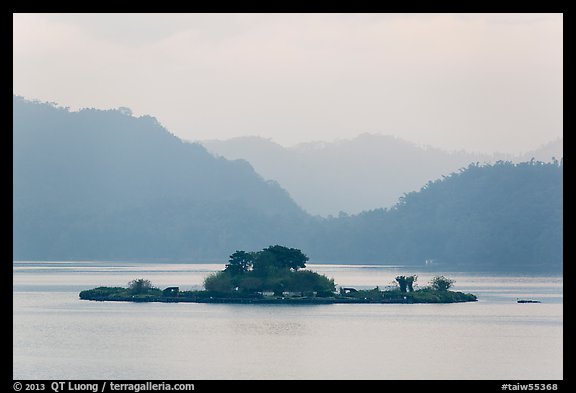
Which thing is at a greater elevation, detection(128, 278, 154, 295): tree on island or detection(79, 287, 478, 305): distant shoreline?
detection(128, 278, 154, 295): tree on island

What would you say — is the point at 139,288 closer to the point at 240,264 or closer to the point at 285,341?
the point at 240,264

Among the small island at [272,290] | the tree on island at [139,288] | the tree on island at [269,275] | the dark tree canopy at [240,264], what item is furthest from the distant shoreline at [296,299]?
the dark tree canopy at [240,264]

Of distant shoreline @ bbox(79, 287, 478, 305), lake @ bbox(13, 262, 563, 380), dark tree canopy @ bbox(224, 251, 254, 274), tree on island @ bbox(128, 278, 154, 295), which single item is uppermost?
dark tree canopy @ bbox(224, 251, 254, 274)

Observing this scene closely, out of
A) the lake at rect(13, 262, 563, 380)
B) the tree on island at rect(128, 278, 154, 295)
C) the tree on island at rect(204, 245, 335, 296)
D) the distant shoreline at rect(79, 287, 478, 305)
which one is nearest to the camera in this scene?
the lake at rect(13, 262, 563, 380)

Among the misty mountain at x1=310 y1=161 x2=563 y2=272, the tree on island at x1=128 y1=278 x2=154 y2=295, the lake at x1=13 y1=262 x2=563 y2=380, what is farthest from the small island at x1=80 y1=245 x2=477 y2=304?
the misty mountain at x1=310 y1=161 x2=563 y2=272

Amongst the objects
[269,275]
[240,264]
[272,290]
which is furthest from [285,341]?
[269,275]

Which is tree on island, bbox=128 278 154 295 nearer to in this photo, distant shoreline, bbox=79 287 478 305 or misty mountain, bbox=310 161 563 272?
distant shoreline, bbox=79 287 478 305

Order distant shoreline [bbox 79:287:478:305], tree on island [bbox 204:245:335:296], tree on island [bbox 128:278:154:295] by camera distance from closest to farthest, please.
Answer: distant shoreline [bbox 79:287:478:305] → tree on island [bbox 204:245:335:296] → tree on island [bbox 128:278:154:295]
